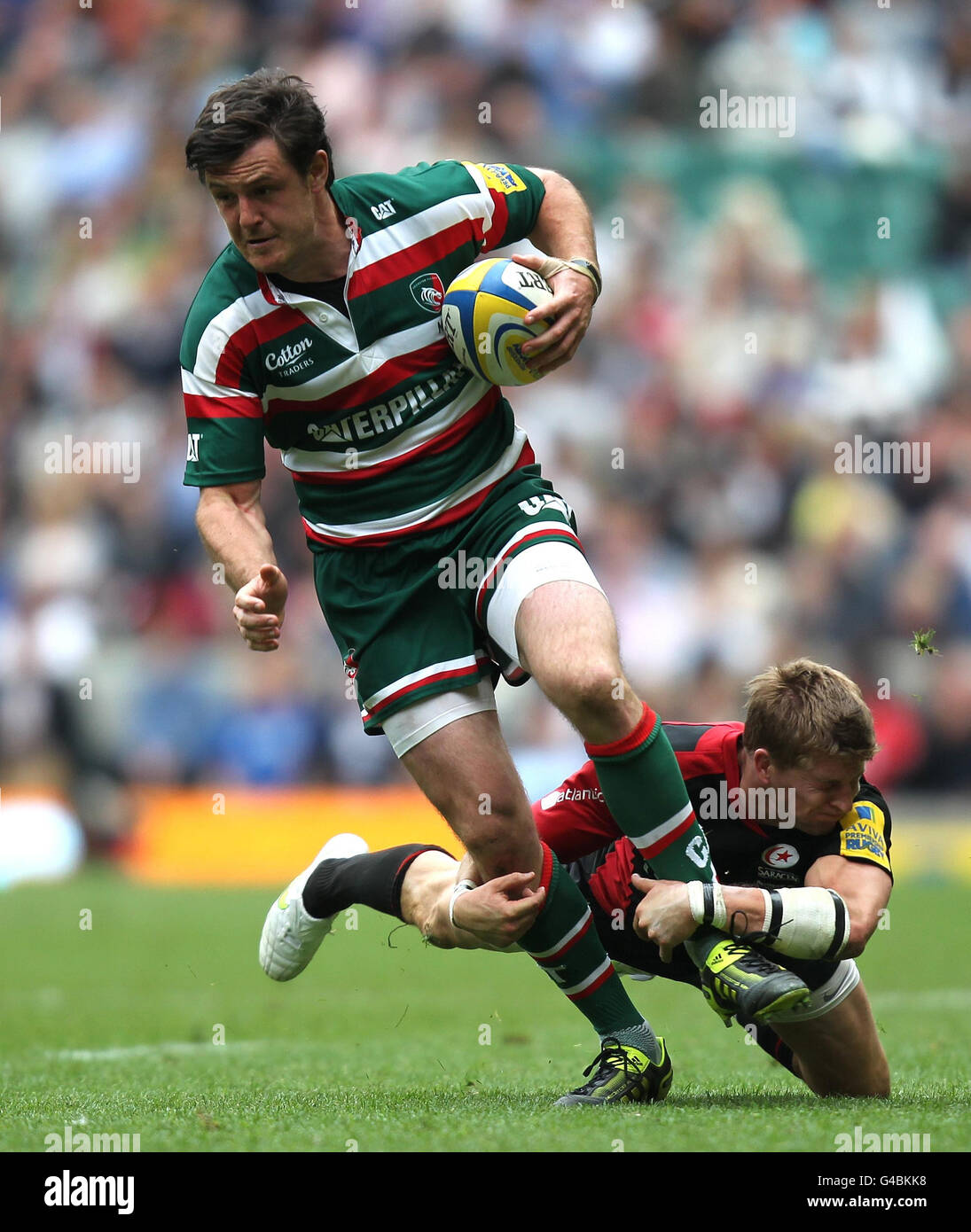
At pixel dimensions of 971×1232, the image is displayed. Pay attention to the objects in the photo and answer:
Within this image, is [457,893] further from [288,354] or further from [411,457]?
[288,354]

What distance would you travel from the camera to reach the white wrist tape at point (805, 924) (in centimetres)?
413

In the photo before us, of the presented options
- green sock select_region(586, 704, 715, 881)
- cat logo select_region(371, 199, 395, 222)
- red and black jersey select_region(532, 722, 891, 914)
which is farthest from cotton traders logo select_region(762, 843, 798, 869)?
cat logo select_region(371, 199, 395, 222)

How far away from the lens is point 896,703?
464 inches

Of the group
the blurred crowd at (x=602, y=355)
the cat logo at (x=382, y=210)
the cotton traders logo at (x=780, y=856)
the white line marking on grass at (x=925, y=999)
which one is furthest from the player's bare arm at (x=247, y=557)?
the blurred crowd at (x=602, y=355)

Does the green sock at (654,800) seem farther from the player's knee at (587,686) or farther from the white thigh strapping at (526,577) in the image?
the white thigh strapping at (526,577)

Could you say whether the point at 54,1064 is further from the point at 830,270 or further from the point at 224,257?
the point at 830,270

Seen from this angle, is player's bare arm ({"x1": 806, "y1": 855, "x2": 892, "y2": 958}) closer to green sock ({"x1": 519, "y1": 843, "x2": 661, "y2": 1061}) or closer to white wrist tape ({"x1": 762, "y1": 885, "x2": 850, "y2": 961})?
white wrist tape ({"x1": 762, "y1": 885, "x2": 850, "y2": 961})

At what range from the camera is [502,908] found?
4363 mm

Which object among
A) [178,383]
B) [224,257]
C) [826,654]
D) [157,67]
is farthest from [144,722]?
[224,257]

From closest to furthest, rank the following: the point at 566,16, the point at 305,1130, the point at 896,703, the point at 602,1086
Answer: the point at 305,1130, the point at 602,1086, the point at 896,703, the point at 566,16

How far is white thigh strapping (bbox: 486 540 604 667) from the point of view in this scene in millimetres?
4367

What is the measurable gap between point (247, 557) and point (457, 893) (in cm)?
109

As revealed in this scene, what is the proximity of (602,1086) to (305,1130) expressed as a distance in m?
0.99

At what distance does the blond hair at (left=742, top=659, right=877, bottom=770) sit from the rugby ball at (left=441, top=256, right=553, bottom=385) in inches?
41.8
